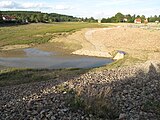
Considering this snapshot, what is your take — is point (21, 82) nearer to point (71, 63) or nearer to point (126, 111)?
point (126, 111)

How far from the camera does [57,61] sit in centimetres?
4319

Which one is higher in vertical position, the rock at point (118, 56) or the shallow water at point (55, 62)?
the rock at point (118, 56)

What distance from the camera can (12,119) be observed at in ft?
31.2

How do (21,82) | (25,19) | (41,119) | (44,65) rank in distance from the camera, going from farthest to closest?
(25,19), (44,65), (21,82), (41,119)

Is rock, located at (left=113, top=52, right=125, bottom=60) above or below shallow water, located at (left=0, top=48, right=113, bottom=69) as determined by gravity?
above

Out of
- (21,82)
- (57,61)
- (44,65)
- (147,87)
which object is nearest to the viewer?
(147,87)

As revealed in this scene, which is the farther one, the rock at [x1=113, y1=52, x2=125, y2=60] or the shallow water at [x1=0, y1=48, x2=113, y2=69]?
the rock at [x1=113, y1=52, x2=125, y2=60]

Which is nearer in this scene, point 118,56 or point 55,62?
point 55,62

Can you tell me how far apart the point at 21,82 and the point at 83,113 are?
14556mm

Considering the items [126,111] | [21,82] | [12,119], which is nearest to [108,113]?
[126,111]

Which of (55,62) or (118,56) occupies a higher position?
(118,56)

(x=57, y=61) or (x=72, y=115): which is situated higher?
(x=72, y=115)

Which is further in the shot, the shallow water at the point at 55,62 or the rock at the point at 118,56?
the rock at the point at 118,56

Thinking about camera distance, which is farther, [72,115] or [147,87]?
[147,87]
